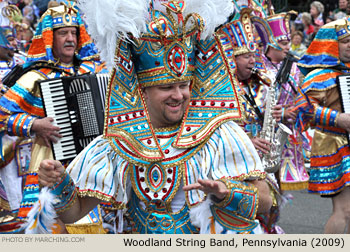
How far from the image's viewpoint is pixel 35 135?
221 inches

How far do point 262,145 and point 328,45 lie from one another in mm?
1194

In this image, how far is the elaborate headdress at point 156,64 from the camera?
332cm

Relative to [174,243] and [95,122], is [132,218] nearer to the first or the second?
[174,243]

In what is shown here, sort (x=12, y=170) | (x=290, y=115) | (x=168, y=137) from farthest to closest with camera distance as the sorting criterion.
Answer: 1. (x=12, y=170)
2. (x=290, y=115)
3. (x=168, y=137)

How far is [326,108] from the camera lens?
5844 mm

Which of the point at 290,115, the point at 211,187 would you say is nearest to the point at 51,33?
the point at 290,115

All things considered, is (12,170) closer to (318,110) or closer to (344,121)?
(318,110)

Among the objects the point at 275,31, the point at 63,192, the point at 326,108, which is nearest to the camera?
the point at 63,192

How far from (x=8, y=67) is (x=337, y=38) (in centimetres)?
379

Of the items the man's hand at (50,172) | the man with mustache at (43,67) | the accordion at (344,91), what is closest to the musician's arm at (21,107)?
the man with mustache at (43,67)

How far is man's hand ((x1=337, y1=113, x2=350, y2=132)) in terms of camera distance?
5.73m

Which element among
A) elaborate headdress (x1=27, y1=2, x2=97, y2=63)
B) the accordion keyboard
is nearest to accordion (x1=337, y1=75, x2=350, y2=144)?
elaborate headdress (x1=27, y1=2, x2=97, y2=63)

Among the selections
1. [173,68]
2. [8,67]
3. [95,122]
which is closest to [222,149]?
[173,68]

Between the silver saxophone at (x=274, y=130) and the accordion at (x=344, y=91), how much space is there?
1.61ft
